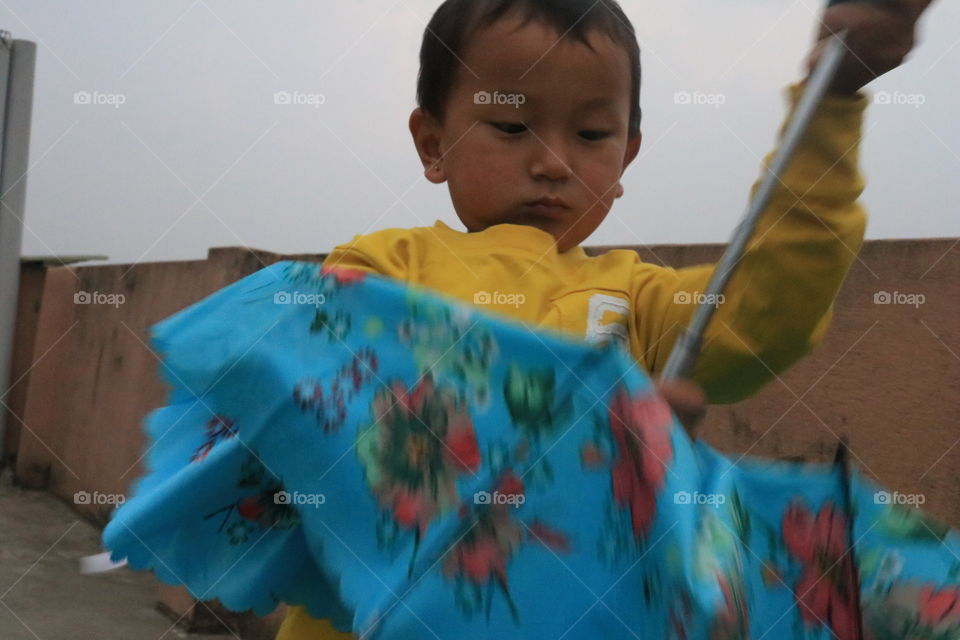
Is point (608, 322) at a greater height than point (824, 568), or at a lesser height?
greater

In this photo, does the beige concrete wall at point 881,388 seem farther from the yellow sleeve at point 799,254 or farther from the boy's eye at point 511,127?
the yellow sleeve at point 799,254

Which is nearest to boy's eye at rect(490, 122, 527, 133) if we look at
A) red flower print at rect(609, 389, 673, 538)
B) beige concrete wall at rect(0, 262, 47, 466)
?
red flower print at rect(609, 389, 673, 538)

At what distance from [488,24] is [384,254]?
11.9 inches

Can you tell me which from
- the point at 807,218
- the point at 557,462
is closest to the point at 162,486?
the point at 557,462

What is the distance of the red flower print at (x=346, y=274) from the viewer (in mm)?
1137

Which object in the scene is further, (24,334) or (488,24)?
(24,334)

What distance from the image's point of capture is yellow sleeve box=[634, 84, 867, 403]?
3.56 ft

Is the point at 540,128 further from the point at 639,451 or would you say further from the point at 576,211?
the point at 639,451

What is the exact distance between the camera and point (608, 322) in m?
1.16

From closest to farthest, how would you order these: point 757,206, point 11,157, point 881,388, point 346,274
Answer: point 757,206, point 346,274, point 881,388, point 11,157

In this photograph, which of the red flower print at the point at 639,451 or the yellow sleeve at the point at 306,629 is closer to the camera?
the red flower print at the point at 639,451

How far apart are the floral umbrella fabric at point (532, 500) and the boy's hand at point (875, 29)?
1.23 feet

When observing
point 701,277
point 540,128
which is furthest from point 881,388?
point 540,128

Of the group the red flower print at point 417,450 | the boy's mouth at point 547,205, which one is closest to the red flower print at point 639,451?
the red flower print at point 417,450
